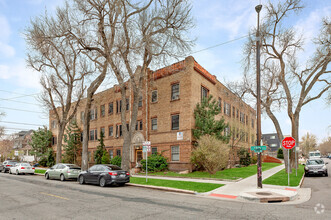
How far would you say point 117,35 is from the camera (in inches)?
895

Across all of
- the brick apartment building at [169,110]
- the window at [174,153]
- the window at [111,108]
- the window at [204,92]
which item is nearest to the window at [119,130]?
the brick apartment building at [169,110]

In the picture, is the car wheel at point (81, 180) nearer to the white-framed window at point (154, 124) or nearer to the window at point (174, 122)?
the window at point (174, 122)

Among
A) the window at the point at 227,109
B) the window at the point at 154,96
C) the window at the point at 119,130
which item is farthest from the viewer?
the window at the point at 227,109

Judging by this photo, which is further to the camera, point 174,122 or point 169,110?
point 169,110

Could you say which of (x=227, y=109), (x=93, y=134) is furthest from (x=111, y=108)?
(x=227, y=109)

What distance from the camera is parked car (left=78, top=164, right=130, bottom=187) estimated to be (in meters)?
16.3

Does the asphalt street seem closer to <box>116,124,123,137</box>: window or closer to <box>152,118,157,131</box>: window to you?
<box>152,118,157,131</box>: window

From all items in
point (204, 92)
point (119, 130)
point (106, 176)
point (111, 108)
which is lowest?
point (106, 176)

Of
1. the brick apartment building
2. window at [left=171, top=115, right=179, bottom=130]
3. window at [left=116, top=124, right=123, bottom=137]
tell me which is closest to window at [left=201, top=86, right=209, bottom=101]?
the brick apartment building

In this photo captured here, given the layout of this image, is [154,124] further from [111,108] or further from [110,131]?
[111,108]

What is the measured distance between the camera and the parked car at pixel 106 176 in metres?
16.3

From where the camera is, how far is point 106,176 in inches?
647

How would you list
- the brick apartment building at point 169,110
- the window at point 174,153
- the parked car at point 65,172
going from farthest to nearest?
the window at point 174,153
the brick apartment building at point 169,110
the parked car at point 65,172

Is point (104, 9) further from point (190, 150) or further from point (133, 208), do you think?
point (133, 208)
